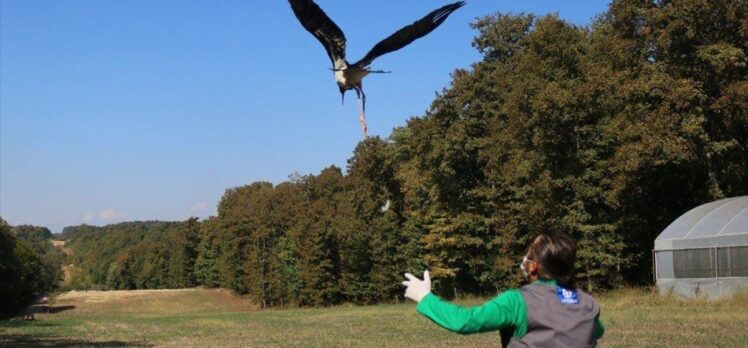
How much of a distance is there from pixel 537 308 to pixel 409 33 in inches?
54.9

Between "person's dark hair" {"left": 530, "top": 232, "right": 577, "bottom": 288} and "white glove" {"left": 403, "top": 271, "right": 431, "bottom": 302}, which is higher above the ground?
"person's dark hair" {"left": 530, "top": 232, "right": 577, "bottom": 288}

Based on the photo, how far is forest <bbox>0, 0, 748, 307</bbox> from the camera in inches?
1321

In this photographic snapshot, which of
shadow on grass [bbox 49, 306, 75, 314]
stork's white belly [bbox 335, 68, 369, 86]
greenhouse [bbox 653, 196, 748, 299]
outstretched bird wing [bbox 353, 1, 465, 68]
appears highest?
outstretched bird wing [bbox 353, 1, 465, 68]

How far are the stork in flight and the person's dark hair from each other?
1076 mm

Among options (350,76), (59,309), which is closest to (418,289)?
(350,76)

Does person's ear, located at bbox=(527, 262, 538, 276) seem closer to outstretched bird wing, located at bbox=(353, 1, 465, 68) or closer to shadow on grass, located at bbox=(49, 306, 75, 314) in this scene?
outstretched bird wing, located at bbox=(353, 1, 465, 68)

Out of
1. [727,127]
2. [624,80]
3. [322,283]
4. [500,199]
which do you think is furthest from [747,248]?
[322,283]

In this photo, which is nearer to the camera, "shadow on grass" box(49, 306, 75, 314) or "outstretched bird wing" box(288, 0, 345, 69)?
"outstretched bird wing" box(288, 0, 345, 69)

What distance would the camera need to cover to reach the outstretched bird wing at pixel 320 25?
10.4 ft

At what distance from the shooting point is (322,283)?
71875mm

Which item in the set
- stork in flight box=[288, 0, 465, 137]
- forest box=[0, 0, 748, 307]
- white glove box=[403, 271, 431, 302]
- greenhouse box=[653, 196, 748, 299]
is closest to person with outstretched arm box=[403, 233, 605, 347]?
white glove box=[403, 271, 431, 302]

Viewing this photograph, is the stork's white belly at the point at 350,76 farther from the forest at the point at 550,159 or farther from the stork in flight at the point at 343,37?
the forest at the point at 550,159

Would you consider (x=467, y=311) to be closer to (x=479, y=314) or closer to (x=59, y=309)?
(x=479, y=314)

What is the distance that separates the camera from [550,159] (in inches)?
1631
